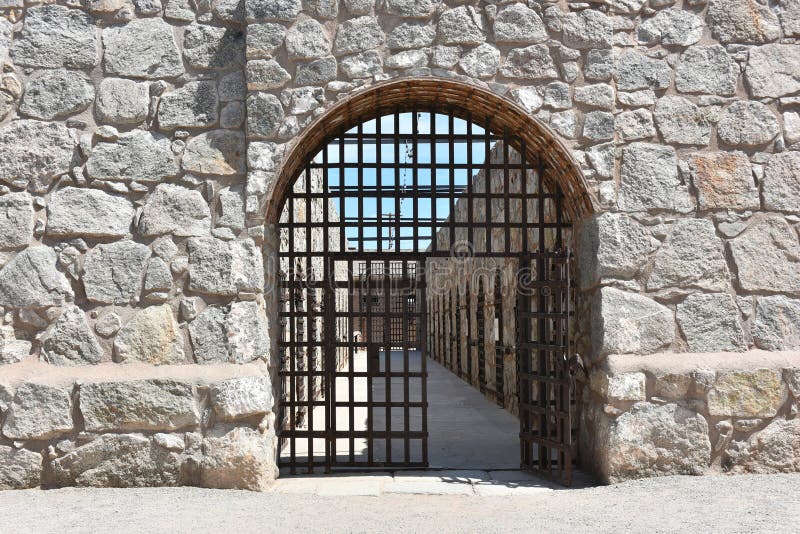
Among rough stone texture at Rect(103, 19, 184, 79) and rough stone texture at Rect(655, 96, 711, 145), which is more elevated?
rough stone texture at Rect(103, 19, 184, 79)

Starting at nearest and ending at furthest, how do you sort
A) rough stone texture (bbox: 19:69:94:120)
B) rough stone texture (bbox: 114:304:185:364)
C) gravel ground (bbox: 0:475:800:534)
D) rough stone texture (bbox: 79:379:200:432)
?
gravel ground (bbox: 0:475:800:534), rough stone texture (bbox: 79:379:200:432), rough stone texture (bbox: 114:304:185:364), rough stone texture (bbox: 19:69:94:120)

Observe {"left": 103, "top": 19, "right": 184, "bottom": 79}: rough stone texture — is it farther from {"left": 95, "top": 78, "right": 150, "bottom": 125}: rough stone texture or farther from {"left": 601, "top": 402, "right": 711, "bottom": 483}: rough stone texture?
{"left": 601, "top": 402, "right": 711, "bottom": 483}: rough stone texture

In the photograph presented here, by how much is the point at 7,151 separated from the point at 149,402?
66.4 inches

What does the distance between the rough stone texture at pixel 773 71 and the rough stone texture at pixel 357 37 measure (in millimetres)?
2243

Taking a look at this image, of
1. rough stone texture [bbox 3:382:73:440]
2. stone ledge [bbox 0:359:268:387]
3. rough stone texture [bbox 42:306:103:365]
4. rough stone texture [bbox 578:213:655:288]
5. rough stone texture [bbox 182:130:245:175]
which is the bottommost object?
rough stone texture [bbox 3:382:73:440]

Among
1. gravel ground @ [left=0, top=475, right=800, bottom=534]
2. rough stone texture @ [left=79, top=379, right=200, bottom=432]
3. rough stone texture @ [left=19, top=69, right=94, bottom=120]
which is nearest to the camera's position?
gravel ground @ [left=0, top=475, right=800, bottom=534]

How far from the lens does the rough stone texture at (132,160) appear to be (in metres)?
3.85

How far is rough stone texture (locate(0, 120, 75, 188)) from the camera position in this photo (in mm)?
3846

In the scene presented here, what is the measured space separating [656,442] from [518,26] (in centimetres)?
252

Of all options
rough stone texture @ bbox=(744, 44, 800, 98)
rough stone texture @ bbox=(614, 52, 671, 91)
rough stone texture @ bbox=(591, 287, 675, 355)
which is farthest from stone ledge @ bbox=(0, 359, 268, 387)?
rough stone texture @ bbox=(744, 44, 800, 98)

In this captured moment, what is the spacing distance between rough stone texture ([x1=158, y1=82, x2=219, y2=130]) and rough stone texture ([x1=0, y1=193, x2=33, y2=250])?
91cm

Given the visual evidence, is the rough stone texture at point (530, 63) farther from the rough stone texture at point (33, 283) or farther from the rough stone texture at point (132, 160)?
the rough stone texture at point (33, 283)

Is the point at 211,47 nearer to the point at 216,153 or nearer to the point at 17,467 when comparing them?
the point at 216,153

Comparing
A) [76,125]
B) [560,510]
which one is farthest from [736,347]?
[76,125]
